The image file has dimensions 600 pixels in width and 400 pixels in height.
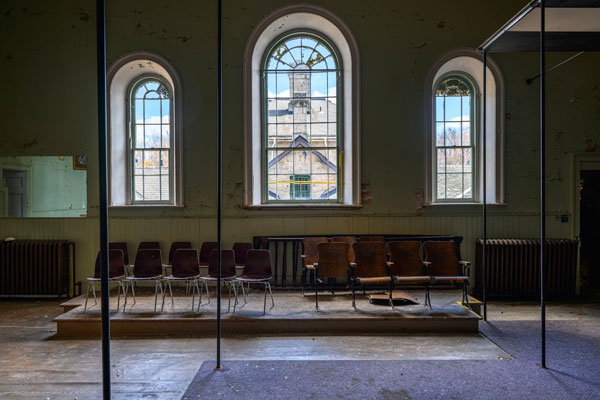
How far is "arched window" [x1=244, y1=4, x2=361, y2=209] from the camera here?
7.19m

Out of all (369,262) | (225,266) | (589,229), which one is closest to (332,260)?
(369,262)

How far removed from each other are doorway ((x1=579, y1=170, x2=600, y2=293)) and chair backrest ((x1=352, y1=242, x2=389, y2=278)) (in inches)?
154

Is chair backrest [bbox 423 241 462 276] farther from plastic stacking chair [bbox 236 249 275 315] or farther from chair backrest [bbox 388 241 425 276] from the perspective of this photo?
plastic stacking chair [bbox 236 249 275 315]

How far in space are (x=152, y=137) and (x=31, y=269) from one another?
2894mm

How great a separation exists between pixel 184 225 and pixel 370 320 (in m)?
3.57

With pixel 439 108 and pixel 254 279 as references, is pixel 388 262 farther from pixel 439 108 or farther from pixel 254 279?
pixel 439 108

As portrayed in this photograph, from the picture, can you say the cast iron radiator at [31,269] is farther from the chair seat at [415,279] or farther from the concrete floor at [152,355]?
the chair seat at [415,279]

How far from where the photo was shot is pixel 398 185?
6.90m

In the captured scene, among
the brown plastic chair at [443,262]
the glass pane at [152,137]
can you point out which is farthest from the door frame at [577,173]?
the glass pane at [152,137]

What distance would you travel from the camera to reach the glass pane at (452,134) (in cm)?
729

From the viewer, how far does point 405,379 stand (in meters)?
3.23

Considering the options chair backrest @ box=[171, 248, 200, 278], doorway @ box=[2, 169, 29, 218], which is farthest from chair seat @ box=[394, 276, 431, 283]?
doorway @ box=[2, 169, 29, 218]

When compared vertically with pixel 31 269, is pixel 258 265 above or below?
above

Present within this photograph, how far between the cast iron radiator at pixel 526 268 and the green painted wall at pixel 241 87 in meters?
0.44
